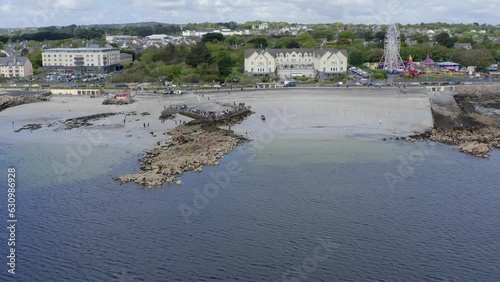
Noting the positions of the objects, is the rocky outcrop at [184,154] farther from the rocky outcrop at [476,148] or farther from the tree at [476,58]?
the tree at [476,58]

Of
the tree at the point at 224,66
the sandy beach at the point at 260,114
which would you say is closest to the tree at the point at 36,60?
the sandy beach at the point at 260,114

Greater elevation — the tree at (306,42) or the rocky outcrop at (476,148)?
the tree at (306,42)

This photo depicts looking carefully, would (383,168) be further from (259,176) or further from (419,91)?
(419,91)

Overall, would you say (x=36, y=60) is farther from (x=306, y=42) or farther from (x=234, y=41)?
(x=306, y=42)

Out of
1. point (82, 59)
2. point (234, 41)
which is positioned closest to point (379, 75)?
point (234, 41)

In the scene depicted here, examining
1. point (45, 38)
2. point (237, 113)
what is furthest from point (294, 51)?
point (45, 38)

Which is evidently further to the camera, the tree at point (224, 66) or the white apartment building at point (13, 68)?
the white apartment building at point (13, 68)

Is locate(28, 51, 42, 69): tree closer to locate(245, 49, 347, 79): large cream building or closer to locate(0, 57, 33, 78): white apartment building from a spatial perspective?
locate(0, 57, 33, 78): white apartment building
